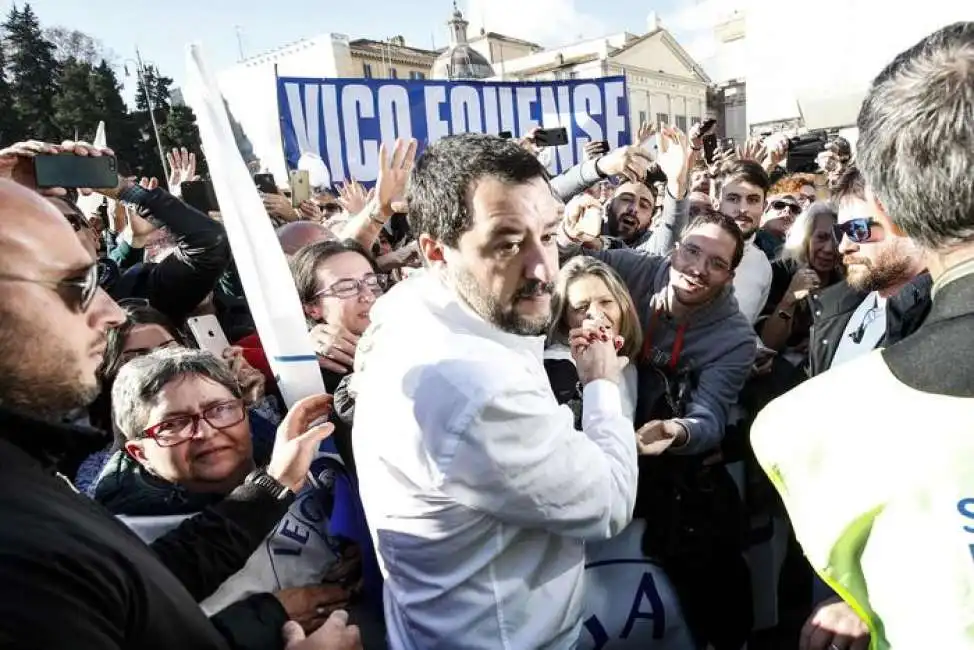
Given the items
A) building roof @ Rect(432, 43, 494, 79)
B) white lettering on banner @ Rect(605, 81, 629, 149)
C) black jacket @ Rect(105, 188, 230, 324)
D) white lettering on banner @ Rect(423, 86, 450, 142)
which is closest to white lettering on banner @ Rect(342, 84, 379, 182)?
white lettering on banner @ Rect(423, 86, 450, 142)

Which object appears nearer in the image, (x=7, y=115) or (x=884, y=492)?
(x=884, y=492)

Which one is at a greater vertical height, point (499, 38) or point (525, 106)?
point (499, 38)

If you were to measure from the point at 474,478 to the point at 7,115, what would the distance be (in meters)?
38.4

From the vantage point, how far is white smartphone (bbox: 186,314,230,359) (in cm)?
238

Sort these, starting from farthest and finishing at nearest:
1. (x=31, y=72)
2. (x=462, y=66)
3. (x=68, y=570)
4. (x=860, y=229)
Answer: (x=462, y=66) < (x=31, y=72) < (x=860, y=229) < (x=68, y=570)

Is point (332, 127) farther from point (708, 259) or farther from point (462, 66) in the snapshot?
point (462, 66)

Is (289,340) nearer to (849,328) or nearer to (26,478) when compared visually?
(26,478)

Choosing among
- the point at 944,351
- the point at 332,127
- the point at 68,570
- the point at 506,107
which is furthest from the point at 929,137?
the point at 506,107

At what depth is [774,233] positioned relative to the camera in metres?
4.41

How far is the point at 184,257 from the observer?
2.81 meters

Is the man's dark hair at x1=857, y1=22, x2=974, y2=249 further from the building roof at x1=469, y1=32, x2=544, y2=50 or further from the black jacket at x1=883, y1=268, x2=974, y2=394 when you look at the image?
the building roof at x1=469, y1=32, x2=544, y2=50

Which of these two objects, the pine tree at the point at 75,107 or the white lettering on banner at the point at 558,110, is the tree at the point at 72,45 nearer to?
the pine tree at the point at 75,107

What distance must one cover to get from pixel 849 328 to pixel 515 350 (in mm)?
1578

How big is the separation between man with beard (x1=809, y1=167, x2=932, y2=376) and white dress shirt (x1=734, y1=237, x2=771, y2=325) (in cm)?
51
